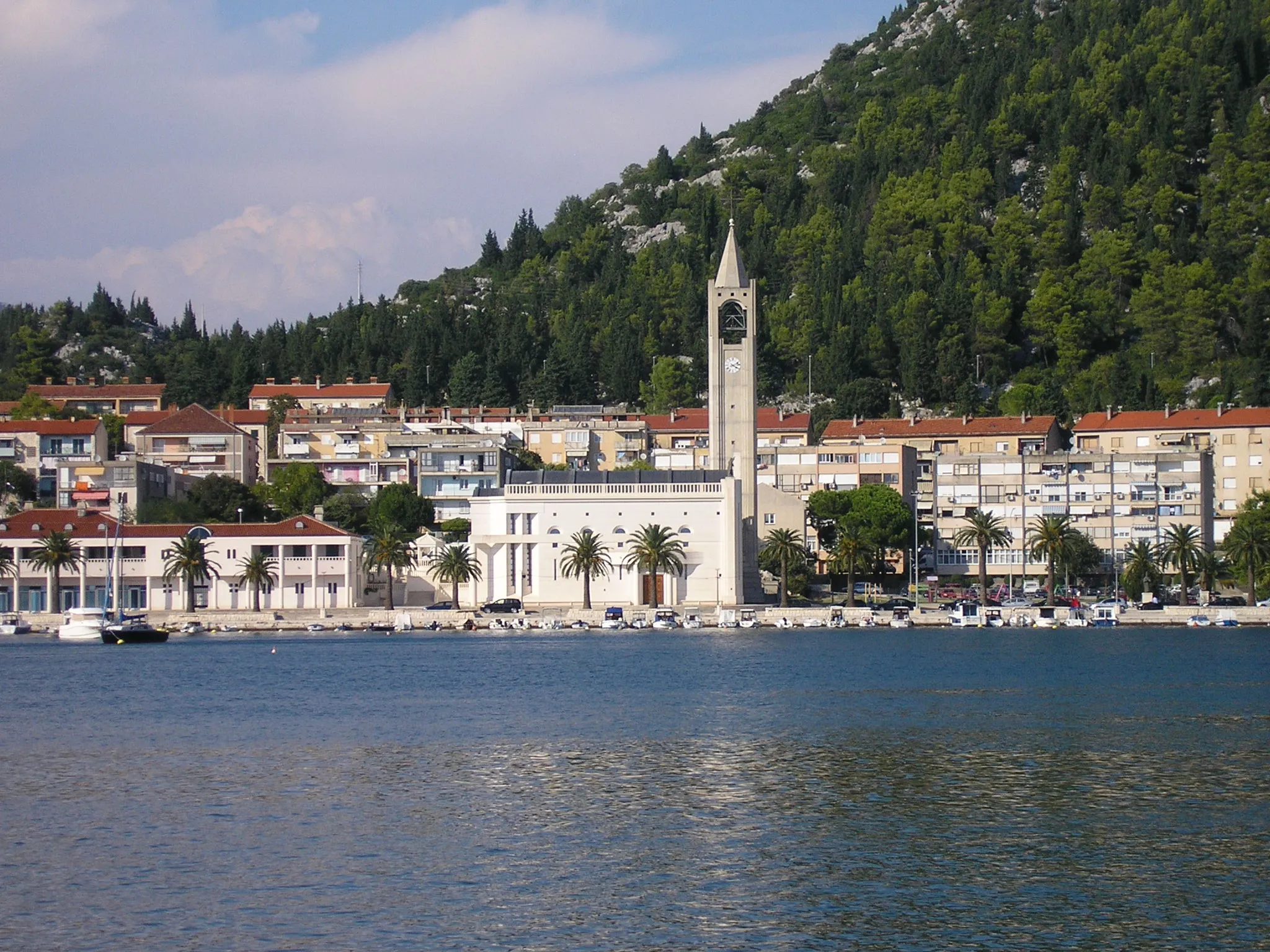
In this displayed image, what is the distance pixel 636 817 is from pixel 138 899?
29.3 ft

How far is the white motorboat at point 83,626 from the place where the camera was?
262 ft

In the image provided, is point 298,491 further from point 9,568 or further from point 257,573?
point 9,568

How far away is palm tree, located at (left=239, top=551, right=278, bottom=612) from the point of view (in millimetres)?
89375

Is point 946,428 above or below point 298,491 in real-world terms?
above

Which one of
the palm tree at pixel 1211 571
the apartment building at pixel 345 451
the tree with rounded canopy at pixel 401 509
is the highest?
the apartment building at pixel 345 451

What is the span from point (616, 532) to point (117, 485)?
109ft

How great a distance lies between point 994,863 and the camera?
88.1 feet

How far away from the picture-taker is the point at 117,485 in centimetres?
10869

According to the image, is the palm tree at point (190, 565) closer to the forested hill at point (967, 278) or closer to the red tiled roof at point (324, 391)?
the red tiled roof at point (324, 391)

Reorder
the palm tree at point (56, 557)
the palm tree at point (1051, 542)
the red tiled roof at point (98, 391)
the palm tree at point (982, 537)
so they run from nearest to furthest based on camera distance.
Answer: the palm tree at point (56, 557)
the palm tree at point (1051, 542)
the palm tree at point (982, 537)
the red tiled roof at point (98, 391)

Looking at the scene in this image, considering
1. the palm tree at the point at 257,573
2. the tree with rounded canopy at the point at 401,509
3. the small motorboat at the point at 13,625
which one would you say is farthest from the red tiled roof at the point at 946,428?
the small motorboat at the point at 13,625

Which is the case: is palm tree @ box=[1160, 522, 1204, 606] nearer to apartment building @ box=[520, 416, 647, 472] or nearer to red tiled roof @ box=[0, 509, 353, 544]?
red tiled roof @ box=[0, 509, 353, 544]

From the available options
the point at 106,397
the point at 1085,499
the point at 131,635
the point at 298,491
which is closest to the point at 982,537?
the point at 1085,499

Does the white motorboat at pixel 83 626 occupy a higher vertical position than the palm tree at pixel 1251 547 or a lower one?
lower
